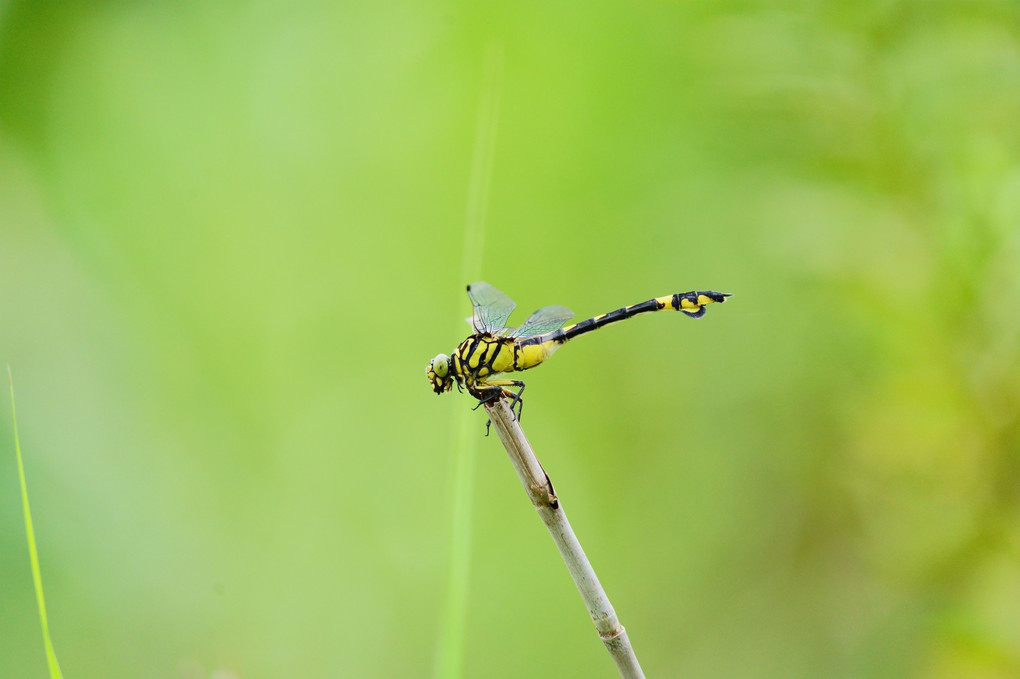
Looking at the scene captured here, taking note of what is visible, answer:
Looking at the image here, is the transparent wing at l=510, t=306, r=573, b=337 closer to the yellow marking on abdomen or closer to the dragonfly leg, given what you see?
the yellow marking on abdomen

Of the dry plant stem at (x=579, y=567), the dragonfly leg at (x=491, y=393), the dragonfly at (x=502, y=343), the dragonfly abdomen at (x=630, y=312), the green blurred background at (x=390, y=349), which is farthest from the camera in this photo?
the green blurred background at (x=390, y=349)

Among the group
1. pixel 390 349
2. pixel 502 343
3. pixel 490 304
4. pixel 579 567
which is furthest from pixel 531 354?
pixel 390 349

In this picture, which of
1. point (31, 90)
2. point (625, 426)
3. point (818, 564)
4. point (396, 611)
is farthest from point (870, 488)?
point (31, 90)

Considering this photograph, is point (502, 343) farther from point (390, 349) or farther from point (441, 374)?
point (390, 349)

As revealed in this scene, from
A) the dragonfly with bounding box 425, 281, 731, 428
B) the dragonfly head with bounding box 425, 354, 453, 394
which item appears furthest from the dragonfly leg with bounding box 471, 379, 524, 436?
the dragonfly head with bounding box 425, 354, 453, 394

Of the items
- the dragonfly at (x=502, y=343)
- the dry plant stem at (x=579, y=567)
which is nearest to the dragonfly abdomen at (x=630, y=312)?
the dragonfly at (x=502, y=343)

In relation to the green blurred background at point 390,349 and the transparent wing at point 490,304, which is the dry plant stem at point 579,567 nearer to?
the transparent wing at point 490,304

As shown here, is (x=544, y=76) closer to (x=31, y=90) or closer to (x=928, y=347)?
(x=928, y=347)
